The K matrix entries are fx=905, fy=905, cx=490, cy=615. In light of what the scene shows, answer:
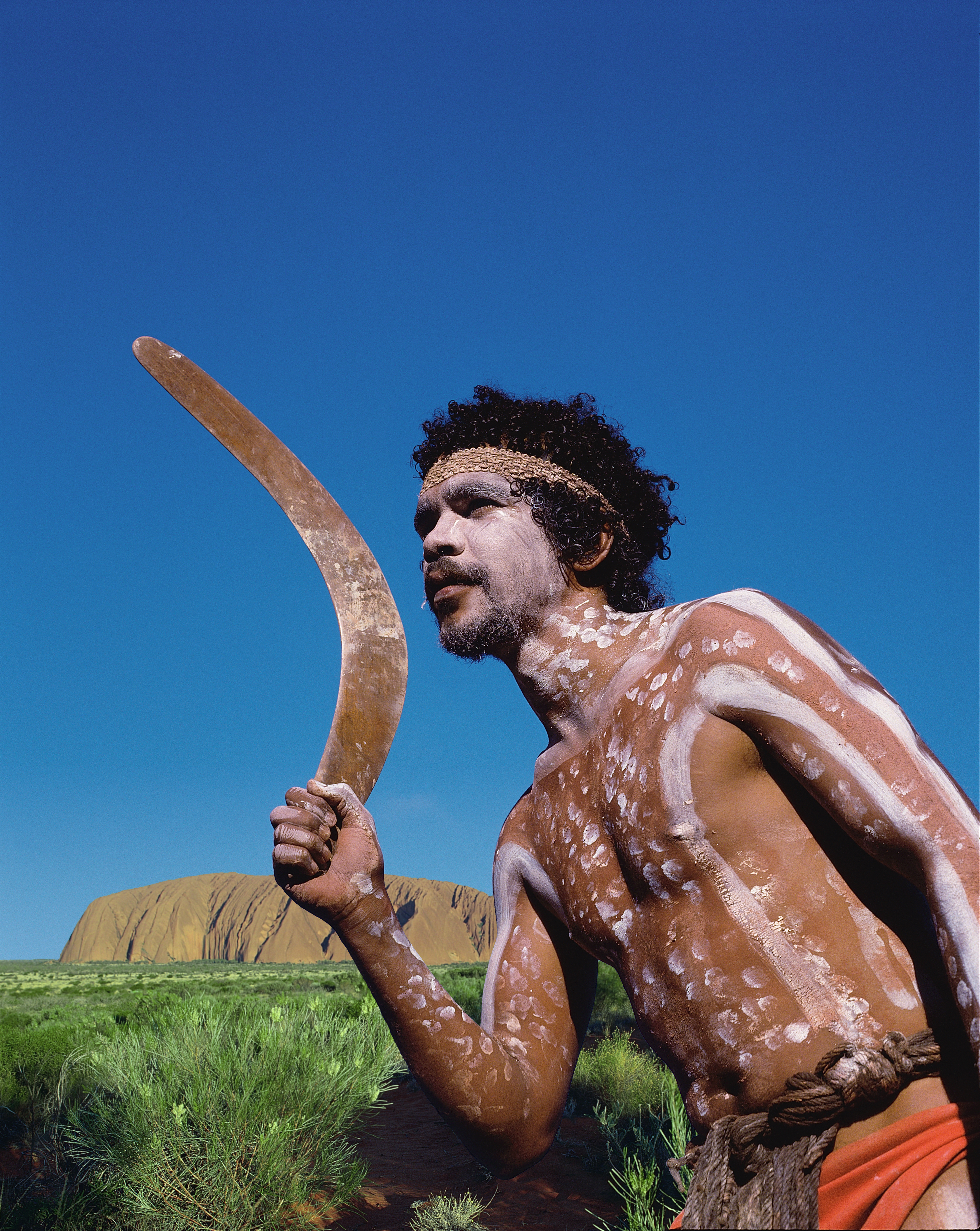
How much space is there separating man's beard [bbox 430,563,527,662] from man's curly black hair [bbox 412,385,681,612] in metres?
0.24

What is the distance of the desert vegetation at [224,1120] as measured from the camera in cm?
504

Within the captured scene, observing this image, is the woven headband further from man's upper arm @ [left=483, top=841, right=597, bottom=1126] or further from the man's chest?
man's upper arm @ [left=483, top=841, right=597, bottom=1126]

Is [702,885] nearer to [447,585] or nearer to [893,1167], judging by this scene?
[893,1167]

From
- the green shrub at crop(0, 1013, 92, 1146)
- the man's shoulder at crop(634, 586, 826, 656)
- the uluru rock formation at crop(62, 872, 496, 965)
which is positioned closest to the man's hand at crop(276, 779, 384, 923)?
the man's shoulder at crop(634, 586, 826, 656)

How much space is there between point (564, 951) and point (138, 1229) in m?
4.22

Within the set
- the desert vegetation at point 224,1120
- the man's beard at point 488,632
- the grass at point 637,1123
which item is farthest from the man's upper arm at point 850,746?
the desert vegetation at point 224,1120

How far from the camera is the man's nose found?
7.21ft

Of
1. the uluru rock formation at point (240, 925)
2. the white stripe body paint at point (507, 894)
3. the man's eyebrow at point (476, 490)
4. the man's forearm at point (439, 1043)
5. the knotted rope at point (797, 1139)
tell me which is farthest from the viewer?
the uluru rock formation at point (240, 925)

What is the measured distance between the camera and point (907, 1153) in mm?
1326

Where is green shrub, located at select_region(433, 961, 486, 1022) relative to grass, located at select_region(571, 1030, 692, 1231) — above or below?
above

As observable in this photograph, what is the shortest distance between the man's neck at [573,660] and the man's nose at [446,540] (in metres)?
0.28

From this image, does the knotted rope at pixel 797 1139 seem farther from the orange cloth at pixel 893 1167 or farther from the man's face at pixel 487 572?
the man's face at pixel 487 572

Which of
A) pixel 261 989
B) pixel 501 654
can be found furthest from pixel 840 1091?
pixel 261 989

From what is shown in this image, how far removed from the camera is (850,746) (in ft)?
4.83
